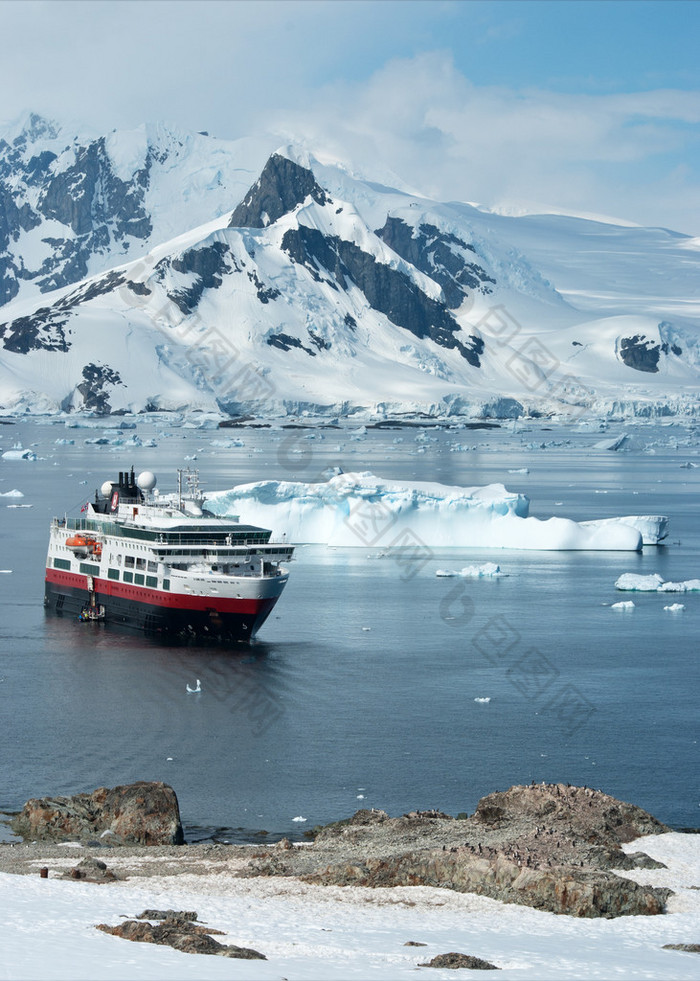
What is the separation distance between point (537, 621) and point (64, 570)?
65.0 feet

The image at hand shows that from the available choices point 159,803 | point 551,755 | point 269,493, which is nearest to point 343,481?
point 269,493

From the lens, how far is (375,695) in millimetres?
38781

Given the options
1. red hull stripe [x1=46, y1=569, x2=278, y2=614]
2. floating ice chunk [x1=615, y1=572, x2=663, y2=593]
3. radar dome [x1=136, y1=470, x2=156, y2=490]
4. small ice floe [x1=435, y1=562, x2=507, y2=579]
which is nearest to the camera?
red hull stripe [x1=46, y1=569, x2=278, y2=614]

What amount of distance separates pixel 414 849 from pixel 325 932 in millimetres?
4257

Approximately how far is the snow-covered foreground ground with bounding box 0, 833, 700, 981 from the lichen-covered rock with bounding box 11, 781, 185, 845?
3.83 m

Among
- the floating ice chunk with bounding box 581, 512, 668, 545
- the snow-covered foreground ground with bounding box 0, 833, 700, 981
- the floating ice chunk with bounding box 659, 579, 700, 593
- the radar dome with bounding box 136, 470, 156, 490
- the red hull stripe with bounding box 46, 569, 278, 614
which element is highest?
the radar dome with bounding box 136, 470, 156, 490

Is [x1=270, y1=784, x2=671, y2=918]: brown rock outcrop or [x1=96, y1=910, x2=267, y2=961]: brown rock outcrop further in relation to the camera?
[x1=270, y1=784, x2=671, y2=918]: brown rock outcrop

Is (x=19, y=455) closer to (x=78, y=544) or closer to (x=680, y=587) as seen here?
(x=78, y=544)

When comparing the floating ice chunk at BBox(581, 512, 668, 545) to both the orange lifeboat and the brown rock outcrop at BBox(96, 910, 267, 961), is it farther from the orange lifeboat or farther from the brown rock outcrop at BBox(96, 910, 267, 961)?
the brown rock outcrop at BBox(96, 910, 267, 961)

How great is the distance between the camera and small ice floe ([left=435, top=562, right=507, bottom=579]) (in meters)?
61.4

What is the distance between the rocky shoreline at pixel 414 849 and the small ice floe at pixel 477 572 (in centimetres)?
3503

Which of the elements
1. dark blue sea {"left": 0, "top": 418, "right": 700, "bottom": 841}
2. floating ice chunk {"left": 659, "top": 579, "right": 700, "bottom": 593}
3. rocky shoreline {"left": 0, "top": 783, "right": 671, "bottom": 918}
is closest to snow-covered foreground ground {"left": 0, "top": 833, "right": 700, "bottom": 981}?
rocky shoreline {"left": 0, "top": 783, "right": 671, "bottom": 918}

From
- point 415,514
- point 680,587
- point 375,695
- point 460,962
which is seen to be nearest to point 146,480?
point 415,514

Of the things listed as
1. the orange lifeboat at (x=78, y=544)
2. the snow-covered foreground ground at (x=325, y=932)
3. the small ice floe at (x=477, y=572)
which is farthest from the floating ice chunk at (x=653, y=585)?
the snow-covered foreground ground at (x=325, y=932)
